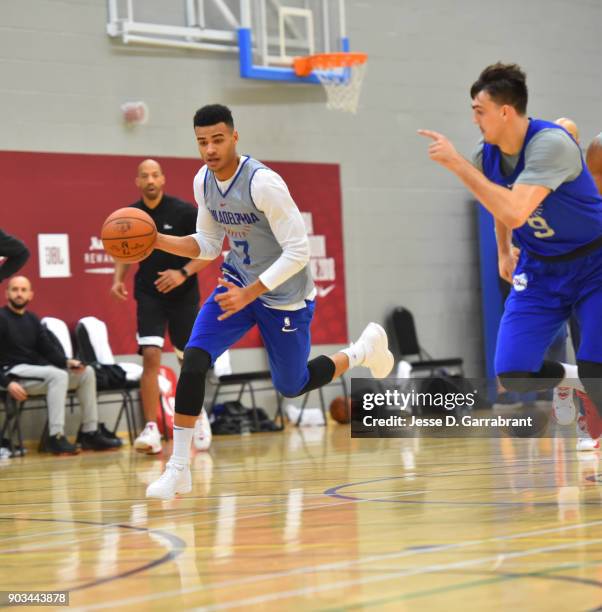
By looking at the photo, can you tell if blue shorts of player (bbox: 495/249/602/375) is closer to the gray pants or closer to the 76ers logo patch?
the 76ers logo patch

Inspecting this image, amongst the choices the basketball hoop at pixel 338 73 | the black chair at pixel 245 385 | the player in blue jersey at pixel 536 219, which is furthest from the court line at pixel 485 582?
the basketball hoop at pixel 338 73

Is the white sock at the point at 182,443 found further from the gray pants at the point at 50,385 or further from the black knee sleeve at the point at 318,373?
the gray pants at the point at 50,385

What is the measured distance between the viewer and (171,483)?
471 cm

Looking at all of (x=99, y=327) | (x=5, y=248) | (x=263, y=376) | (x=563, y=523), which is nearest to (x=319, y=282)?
(x=263, y=376)

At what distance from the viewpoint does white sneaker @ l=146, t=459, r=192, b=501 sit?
15.4 feet

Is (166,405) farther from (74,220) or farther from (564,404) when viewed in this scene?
(564,404)

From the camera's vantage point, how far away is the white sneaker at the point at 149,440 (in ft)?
25.1

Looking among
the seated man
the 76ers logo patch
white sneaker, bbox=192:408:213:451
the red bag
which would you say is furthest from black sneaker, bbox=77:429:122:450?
the 76ers logo patch

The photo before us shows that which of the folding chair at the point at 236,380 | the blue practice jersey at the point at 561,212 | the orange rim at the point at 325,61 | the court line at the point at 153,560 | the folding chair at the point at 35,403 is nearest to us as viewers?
the court line at the point at 153,560

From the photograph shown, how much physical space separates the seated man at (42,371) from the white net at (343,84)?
3.95 metres

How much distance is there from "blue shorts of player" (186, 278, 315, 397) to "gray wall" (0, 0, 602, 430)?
5.28 m

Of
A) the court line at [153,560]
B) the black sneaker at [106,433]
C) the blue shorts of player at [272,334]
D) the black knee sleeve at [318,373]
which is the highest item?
the blue shorts of player at [272,334]

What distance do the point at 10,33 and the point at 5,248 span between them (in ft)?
13.2

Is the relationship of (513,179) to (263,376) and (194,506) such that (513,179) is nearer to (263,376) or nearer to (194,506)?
(194,506)
